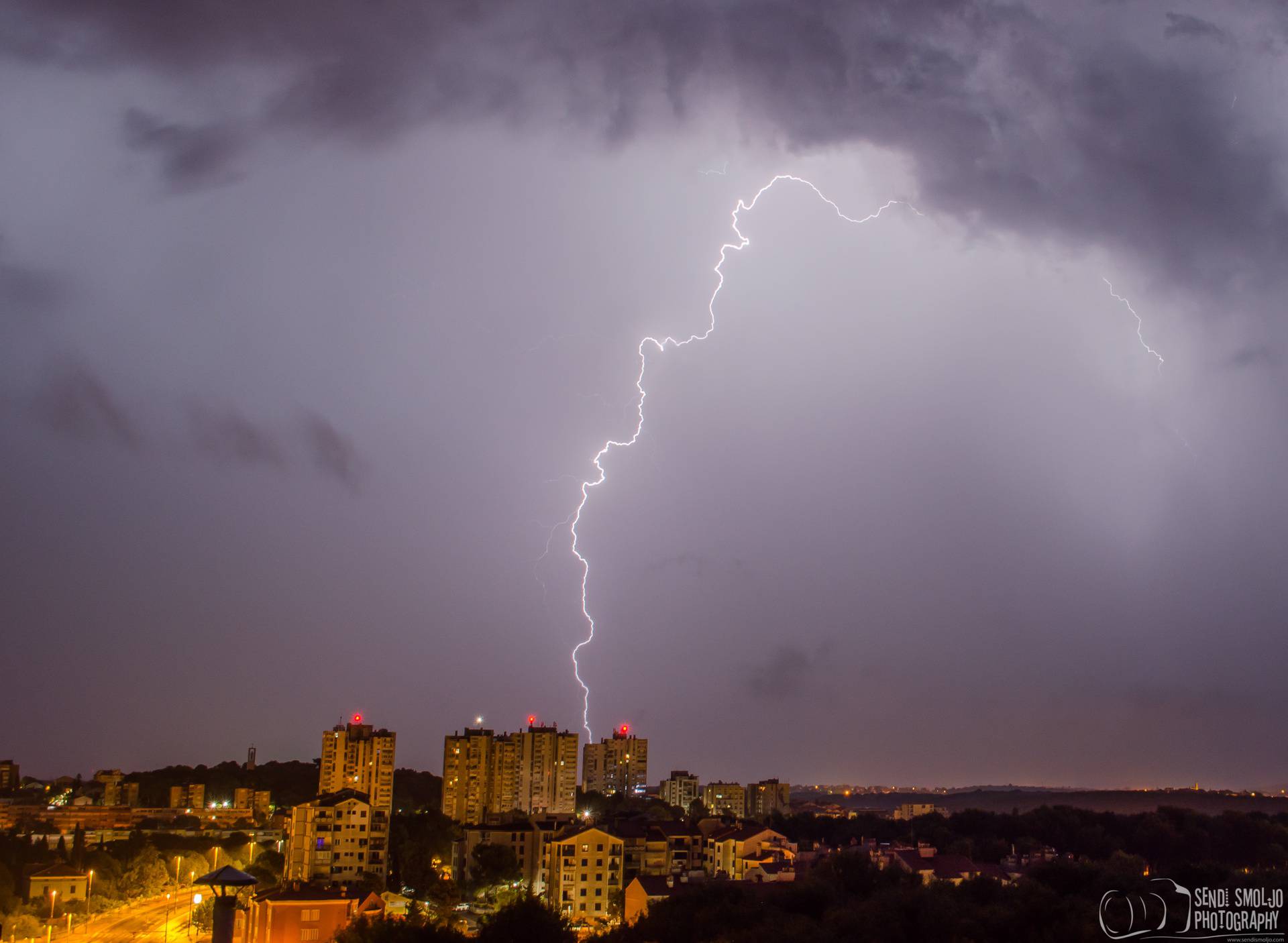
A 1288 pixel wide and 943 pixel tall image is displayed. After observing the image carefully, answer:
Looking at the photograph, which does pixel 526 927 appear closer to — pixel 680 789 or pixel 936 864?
pixel 936 864

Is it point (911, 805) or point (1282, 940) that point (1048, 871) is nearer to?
point (1282, 940)

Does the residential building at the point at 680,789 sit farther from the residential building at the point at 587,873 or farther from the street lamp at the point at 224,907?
the street lamp at the point at 224,907

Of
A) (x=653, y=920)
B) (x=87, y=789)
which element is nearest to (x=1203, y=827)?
(x=653, y=920)

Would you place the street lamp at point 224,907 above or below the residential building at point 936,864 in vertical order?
above

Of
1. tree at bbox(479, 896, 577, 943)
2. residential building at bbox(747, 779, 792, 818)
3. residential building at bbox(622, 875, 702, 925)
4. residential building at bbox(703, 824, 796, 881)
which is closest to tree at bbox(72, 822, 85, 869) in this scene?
residential building at bbox(622, 875, 702, 925)

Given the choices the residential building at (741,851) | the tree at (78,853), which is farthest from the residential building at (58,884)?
the residential building at (741,851)

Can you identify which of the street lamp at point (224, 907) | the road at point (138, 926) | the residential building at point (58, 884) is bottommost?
the road at point (138, 926)

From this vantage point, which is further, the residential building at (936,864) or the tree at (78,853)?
the tree at (78,853)
